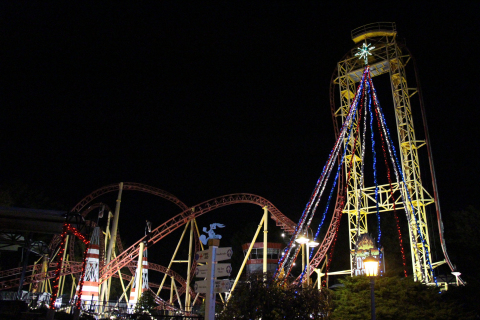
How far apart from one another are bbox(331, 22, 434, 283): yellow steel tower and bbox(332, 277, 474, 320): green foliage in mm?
8529

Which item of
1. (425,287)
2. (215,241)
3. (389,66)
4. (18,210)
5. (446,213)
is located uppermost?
(389,66)

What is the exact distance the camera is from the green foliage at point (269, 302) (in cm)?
923

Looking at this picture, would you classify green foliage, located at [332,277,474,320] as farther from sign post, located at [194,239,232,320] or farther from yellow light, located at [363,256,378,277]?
sign post, located at [194,239,232,320]

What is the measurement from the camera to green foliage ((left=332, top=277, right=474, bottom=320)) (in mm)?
12445

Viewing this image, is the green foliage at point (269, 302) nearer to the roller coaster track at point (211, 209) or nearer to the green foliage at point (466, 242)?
the roller coaster track at point (211, 209)

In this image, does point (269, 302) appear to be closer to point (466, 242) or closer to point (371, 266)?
point (371, 266)

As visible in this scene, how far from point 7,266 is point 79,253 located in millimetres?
7406

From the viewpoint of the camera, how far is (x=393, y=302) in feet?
41.1

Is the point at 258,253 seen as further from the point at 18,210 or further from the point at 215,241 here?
the point at 215,241

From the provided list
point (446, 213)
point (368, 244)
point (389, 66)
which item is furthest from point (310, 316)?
point (446, 213)

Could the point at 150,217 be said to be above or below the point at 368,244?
above

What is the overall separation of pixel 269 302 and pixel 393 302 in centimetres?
562

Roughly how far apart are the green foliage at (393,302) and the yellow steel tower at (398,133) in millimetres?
8529

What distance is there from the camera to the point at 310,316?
33.1ft
